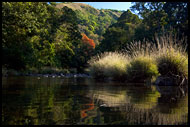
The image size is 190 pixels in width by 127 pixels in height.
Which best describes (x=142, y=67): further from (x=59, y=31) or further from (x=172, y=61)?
(x=59, y=31)

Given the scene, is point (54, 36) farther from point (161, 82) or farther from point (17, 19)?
point (161, 82)

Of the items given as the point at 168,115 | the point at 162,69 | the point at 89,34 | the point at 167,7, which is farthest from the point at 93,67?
the point at 89,34

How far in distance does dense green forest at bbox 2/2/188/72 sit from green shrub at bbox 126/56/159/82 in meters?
1.36

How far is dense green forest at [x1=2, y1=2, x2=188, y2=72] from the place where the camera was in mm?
14637

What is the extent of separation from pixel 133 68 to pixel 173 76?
1.89 m

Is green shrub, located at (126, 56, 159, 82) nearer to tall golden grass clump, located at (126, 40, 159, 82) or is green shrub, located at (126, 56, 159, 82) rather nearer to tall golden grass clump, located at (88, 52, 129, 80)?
tall golden grass clump, located at (126, 40, 159, 82)

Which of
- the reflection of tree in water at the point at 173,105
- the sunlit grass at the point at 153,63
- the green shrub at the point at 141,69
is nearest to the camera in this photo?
the reflection of tree in water at the point at 173,105

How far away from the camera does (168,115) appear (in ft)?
9.79

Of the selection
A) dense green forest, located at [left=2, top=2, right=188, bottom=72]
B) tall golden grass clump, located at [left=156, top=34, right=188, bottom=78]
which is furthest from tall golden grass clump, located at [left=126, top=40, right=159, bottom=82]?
dense green forest, located at [left=2, top=2, right=188, bottom=72]

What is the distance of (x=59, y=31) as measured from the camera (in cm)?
3403

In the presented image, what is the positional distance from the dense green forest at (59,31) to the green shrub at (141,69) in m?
1.36

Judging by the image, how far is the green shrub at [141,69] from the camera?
1060 centimetres

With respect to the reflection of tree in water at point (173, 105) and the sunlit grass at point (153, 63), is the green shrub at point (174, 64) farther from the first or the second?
the reflection of tree in water at point (173, 105)

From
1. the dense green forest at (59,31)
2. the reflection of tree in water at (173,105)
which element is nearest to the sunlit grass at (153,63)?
the dense green forest at (59,31)
